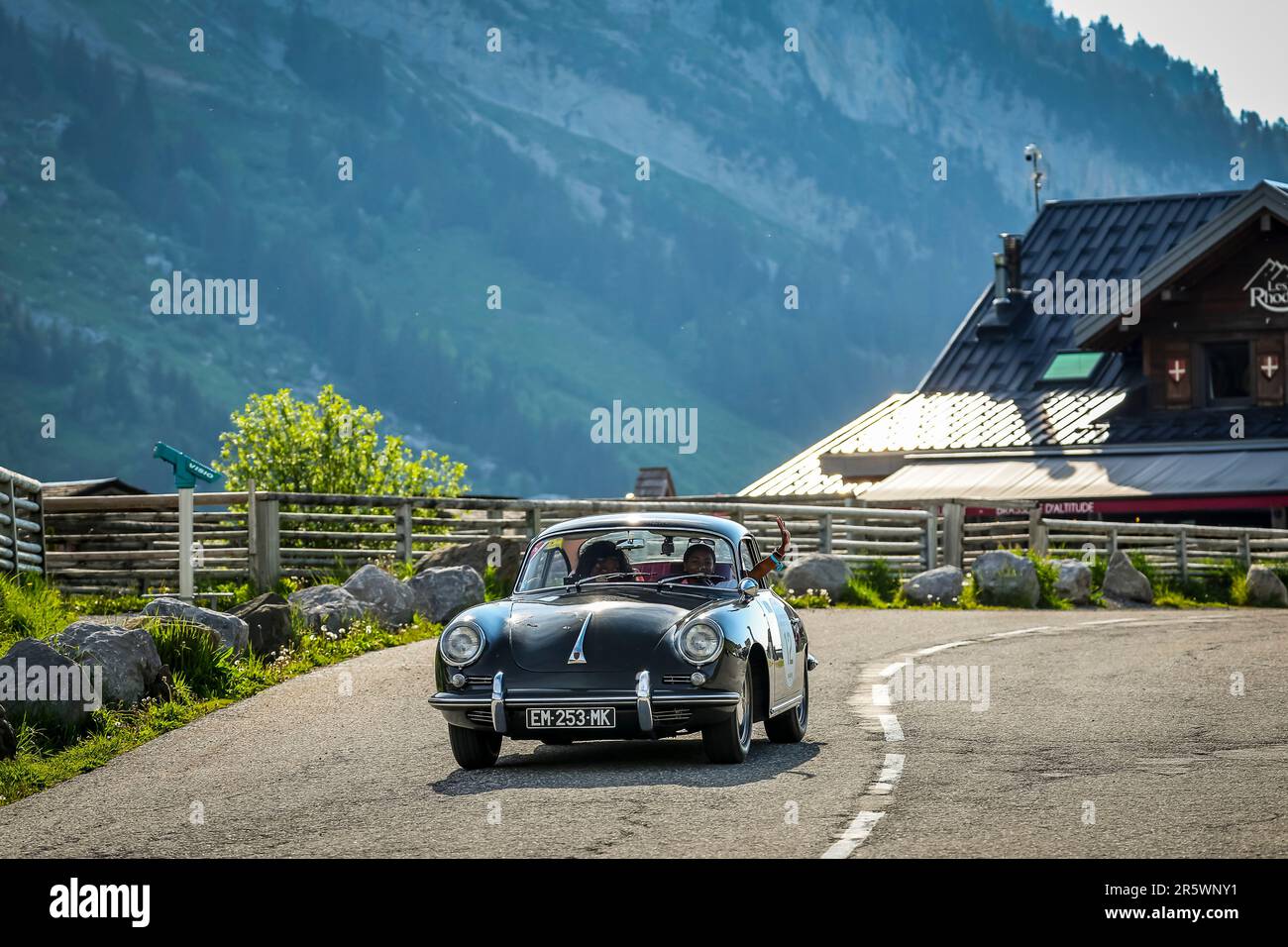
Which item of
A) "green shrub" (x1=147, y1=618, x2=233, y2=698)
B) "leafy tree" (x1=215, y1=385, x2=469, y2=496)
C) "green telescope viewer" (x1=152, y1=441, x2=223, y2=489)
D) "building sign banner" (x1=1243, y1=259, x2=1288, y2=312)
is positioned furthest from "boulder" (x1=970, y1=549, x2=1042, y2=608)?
"leafy tree" (x1=215, y1=385, x2=469, y2=496)

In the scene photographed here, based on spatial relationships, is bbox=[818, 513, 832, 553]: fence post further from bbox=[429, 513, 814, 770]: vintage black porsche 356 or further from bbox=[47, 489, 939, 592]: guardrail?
bbox=[429, 513, 814, 770]: vintage black porsche 356

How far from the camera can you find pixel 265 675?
51.6 feet

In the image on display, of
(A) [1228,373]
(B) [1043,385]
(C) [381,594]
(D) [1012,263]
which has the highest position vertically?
(D) [1012,263]

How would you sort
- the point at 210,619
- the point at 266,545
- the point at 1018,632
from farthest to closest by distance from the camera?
the point at 266,545, the point at 1018,632, the point at 210,619

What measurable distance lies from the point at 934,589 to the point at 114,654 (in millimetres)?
16036

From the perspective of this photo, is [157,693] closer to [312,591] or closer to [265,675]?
[265,675]

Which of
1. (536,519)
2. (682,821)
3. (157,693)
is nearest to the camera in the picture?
(682,821)

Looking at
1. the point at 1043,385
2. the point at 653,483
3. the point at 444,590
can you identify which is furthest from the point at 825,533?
the point at 653,483

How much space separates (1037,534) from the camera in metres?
30.5

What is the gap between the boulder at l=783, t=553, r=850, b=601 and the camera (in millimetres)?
26969

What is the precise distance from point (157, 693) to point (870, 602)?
48.4ft

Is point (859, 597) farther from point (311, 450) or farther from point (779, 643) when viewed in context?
point (311, 450)

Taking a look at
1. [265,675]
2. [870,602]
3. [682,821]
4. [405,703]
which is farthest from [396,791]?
[870,602]
